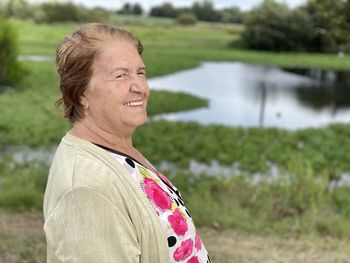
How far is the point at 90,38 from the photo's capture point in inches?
48.6

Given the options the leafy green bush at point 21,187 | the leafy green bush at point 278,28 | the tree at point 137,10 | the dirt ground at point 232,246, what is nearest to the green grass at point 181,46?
the leafy green bush at point 278,28

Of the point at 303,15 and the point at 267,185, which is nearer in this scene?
the point at 267,185

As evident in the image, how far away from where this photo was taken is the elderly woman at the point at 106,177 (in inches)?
42.3

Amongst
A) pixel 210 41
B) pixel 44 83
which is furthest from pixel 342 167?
pixel 210 41

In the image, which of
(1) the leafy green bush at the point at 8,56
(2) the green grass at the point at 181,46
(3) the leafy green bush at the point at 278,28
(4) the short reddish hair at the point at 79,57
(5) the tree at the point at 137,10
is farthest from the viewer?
(5) the tree at the point at 137,10

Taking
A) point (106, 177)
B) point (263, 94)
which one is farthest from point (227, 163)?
point (263, 94)

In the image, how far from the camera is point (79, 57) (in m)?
1.22

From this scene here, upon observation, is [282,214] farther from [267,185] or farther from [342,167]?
[342,167]

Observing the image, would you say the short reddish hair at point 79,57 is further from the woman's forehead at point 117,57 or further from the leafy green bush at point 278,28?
the leafy green bush at point 278,28

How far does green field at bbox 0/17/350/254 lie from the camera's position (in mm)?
4637

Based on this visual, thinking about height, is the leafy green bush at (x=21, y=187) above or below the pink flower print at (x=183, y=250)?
below

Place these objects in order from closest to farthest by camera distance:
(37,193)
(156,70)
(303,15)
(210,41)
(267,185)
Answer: (37,193)
(267,185)
(156,70)
(303,15)
(210,41)

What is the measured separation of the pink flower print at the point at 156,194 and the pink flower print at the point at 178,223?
3 centimetres

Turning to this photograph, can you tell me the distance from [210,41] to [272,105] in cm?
2791
